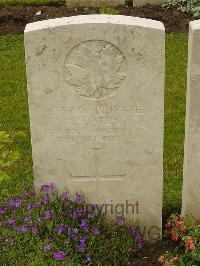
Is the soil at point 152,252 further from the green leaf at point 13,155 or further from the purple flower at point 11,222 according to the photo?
the green leaf at point 13,155

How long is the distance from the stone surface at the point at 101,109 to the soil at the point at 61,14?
6256 millimetres

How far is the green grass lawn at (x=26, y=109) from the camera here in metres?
5.93

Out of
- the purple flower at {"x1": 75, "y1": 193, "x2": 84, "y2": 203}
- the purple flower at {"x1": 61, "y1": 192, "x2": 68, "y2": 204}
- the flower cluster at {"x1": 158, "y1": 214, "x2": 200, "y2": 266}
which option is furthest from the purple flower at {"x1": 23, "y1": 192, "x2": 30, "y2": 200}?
the flower cluster at {"x1": 158, "y1": 214, "x2": 200, "y2": 266}

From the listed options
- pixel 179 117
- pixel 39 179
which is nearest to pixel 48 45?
pixel 39 179

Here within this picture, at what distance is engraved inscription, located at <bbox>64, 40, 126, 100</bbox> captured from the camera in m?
4.50

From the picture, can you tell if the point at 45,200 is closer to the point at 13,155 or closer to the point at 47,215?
the point at 47,215

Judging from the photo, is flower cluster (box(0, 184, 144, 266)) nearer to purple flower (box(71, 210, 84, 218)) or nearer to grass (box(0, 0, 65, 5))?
purple flower (box(71, 210, 84, 218))

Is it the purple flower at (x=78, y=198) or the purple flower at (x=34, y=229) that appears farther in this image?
the purple flower at (x=78, y=198)

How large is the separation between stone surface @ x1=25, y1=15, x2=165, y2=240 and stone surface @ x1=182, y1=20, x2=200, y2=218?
0.68 ft

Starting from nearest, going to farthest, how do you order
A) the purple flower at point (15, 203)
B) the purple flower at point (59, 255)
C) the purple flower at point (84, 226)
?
the purple flower at point (59, 255) → the purple flower at point (84, 226) → the purple flower at point (15, 203)

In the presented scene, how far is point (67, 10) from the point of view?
38.9ft

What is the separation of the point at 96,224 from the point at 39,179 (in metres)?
0.59

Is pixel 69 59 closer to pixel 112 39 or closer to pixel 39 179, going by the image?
pixel 112 39

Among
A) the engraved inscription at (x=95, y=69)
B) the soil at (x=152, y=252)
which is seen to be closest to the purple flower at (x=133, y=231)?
the soil at (x=152, y=252)
